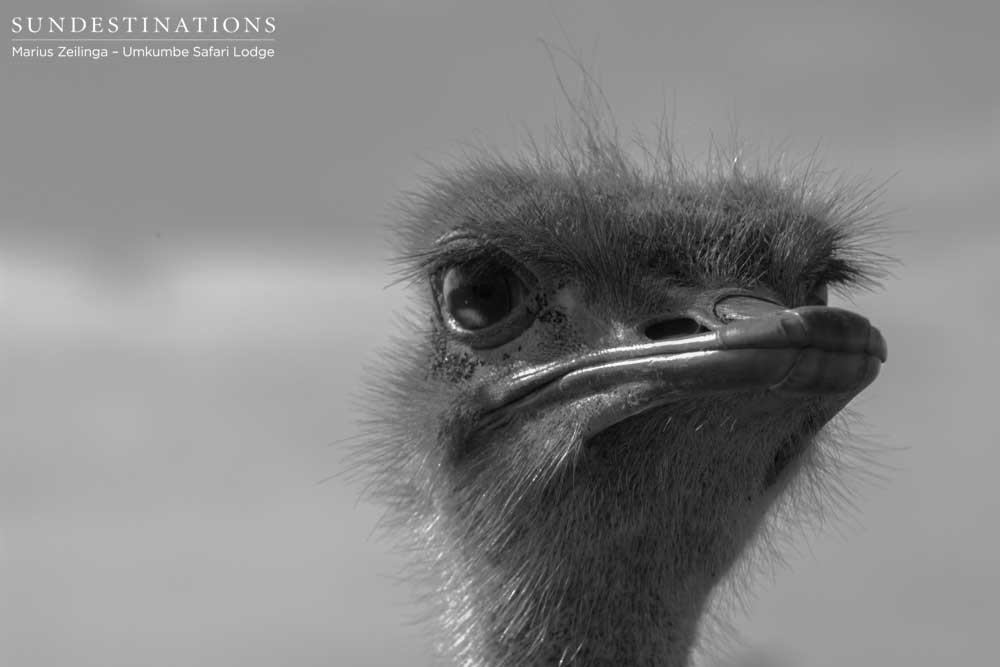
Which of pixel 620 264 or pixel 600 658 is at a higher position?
pixel 620 264

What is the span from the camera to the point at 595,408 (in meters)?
3.82

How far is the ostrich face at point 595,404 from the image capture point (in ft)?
12.6

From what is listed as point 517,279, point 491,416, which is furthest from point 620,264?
point 491,416

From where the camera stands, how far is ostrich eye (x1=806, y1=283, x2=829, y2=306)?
14.6 ft

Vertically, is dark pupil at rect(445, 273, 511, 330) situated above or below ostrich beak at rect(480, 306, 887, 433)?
above

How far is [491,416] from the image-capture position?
4.18 metres

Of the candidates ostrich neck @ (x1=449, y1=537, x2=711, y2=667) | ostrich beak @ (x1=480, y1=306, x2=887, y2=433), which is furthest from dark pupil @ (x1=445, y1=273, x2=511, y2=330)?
ostrich neck @ (x1=449, y1=537, x2=711, y2=667)

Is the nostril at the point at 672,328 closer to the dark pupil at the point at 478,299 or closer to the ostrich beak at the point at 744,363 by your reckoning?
the ostrich beak at the point at 744,363

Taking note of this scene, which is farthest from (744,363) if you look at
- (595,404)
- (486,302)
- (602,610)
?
(602,610)

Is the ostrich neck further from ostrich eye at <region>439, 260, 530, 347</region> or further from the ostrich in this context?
ostrich eye at <region>439, 260, 530, 347</region>

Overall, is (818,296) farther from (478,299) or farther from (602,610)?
(602,610)

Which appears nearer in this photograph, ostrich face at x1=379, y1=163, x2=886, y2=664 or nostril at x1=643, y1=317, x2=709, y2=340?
nostril at x1=643, y1=317, x2=709, y2=340

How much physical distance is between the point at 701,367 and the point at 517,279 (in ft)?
3.15

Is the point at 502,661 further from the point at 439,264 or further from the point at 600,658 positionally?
the point at 439,264
